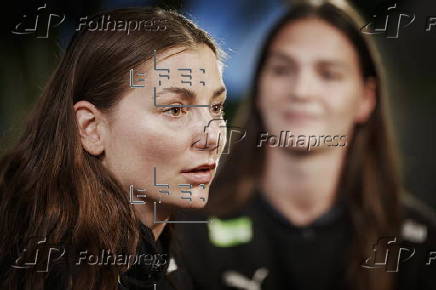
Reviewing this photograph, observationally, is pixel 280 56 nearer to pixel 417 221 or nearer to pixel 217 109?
pixel 217 109

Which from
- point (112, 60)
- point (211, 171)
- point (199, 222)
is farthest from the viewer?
point (199, 222)

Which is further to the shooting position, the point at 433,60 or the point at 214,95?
the point at 433,60

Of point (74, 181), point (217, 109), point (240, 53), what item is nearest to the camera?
point (74, 181)

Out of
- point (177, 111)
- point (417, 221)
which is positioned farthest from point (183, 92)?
point (417, 221)

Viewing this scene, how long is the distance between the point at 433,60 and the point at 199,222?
2.63 ft

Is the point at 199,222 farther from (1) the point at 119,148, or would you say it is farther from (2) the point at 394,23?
(2) the point at 394,23

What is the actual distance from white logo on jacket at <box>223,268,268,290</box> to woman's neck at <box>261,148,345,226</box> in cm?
17

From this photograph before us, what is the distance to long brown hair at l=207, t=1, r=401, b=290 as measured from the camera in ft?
4.43

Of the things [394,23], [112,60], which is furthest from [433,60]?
[112,60]

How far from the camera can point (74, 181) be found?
1.04 meters

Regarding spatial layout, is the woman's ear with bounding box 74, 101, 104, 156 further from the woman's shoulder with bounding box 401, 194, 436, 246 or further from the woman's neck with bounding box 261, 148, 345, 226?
the woman's shoulder with bounding box 401, 194, 436, 246

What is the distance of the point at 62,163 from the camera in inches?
41.7

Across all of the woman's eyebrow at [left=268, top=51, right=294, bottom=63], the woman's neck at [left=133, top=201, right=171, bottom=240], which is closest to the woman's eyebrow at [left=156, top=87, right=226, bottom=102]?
the woman's neck at [left=133, top=201, right=171, bottom=240]

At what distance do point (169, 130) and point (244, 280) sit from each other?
1.75ft
